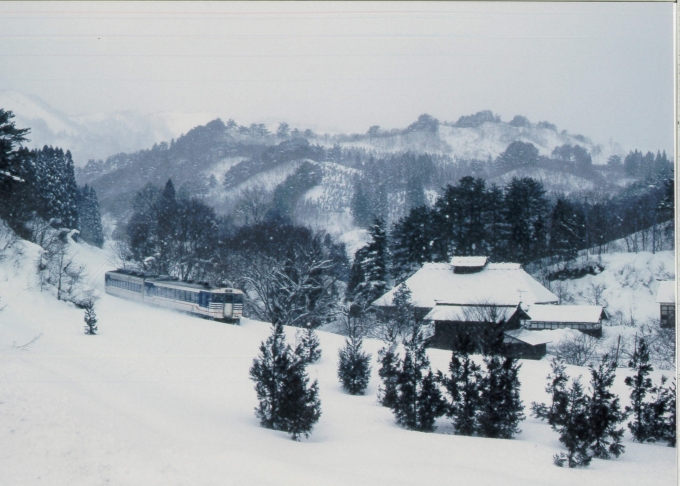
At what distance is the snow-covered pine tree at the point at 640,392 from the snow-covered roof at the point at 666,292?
2.39 feet

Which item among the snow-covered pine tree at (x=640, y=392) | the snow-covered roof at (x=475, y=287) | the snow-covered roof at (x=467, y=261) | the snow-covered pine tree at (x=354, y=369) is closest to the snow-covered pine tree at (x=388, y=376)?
the snow-covered pine tree at (x=354, y=369)

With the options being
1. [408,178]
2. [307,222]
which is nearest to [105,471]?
[307,222]

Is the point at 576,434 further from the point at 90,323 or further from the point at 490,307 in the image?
the point at 90,323

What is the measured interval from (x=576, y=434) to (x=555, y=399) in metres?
0.91

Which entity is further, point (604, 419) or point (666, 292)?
point (666, 292)

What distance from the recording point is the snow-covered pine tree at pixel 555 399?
27.0ft

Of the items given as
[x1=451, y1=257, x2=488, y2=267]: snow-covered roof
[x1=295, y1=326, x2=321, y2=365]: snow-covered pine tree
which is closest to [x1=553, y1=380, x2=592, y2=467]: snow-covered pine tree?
[x1=451, y1=257, x2=488, y2=267]: snow-covered roof

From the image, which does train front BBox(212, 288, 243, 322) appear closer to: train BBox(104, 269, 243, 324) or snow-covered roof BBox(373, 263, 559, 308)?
train BBox(104, 269, 243, 324)

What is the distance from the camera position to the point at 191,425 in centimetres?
Answer: 711

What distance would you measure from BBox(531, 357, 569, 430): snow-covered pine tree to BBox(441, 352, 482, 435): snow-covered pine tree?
1.10 m

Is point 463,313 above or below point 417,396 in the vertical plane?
above

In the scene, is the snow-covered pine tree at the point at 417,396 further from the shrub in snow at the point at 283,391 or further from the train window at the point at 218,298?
the train window at the point at 218,298

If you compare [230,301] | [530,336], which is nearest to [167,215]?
[230,301]

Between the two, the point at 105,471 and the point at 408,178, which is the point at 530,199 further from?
the point at 105,471
